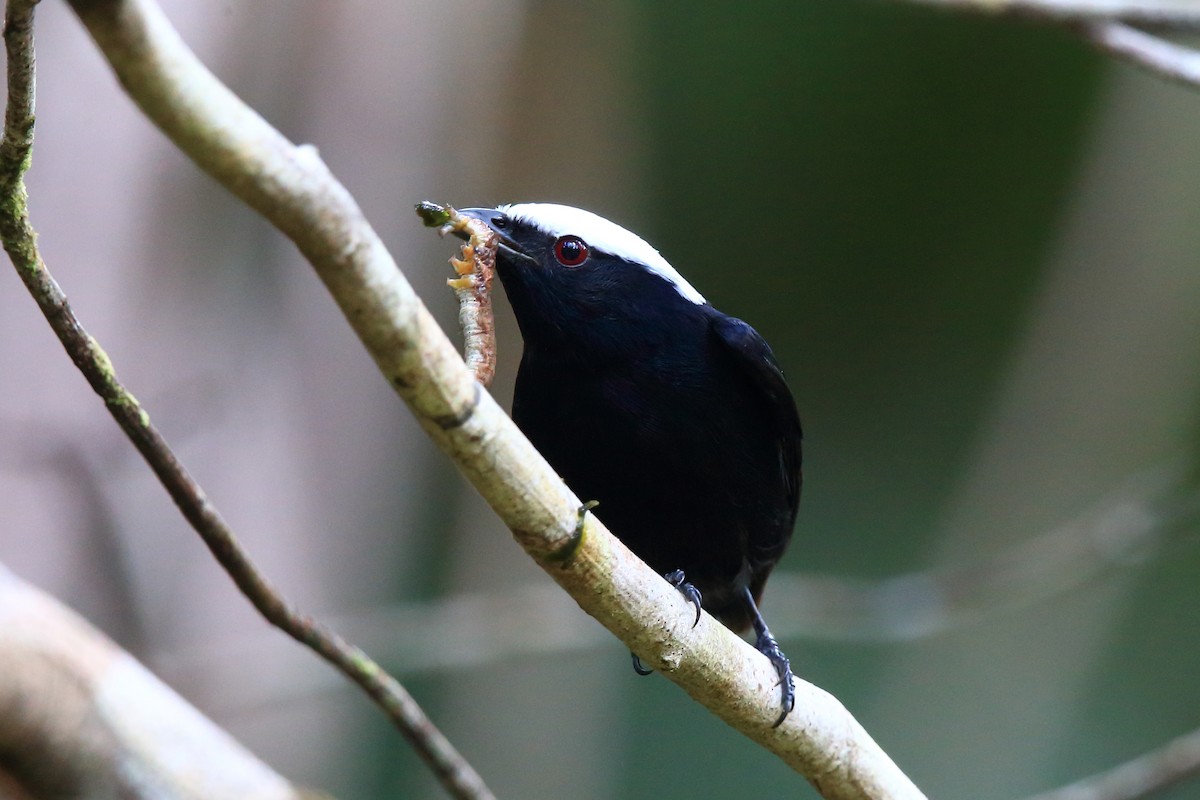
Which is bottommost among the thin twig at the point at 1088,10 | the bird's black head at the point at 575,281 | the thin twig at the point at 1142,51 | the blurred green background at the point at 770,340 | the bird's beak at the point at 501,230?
the blurred green background at the point at 770,340

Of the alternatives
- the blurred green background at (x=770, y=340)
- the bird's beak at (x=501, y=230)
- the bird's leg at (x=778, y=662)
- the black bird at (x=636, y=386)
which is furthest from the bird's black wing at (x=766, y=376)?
the blurred green background at (x=770, y=340)

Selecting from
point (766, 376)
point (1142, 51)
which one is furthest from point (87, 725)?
point (1142, 51)

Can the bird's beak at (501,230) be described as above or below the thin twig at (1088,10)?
below

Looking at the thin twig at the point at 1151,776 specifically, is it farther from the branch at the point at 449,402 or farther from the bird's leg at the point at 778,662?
the branch at the point at 449,402

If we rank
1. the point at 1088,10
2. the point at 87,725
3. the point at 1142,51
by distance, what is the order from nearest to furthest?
the point at 87,725 → the point at 1142,51 → the point at 1088,10

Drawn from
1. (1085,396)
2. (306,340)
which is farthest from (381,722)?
(1085,396)

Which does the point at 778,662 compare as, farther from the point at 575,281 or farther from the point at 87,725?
the point at 87,725
